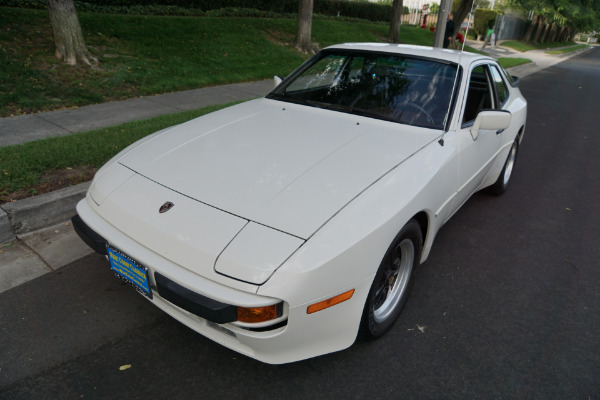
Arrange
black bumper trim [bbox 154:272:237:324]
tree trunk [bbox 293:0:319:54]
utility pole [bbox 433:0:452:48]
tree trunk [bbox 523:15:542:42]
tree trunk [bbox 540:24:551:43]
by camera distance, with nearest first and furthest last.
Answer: black bumper trim [bbox 154:272:237:324] → utility pole [bbox 433:0:452:48] → tree trunk [bbox 293:0:319:54] → tree trunk [bbox 523:15:542:42] → tree trunk [bbox 540:24:551:43]

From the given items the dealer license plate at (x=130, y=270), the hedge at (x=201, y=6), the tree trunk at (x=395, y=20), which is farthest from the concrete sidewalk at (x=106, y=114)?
the tree trunk at (x=395, y=20)

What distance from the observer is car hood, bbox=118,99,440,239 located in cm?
206

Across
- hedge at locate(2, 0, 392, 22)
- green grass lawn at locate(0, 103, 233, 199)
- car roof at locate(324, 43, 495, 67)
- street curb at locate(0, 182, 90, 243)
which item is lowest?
street curb at locate(0, 182, 90, 243)

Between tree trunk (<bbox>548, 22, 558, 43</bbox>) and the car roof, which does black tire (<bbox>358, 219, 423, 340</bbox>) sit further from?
tree trunk (<bbox>548, 22, 558, 43</bbox>)

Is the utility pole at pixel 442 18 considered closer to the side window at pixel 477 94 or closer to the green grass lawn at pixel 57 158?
the side window at pixel 477 94

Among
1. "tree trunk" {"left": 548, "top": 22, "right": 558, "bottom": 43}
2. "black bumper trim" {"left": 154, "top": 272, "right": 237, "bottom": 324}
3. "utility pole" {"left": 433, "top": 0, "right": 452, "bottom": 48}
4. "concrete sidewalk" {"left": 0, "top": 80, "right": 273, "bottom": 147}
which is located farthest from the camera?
"tree trunk" {"left": 548, "top": 22, "right": 558, "bottom": 43}

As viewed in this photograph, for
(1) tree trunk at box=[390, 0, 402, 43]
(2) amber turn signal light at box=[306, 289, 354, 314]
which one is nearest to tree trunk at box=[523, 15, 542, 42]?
(1) tree trunk at box=[390, 0, 402, 43]

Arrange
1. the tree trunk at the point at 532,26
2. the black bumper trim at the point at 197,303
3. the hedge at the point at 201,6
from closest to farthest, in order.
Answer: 1. the black bumper trim at the point at 197,303
2. the hedge at the point at 201,6
3. the tree trunk at the point at 532,26

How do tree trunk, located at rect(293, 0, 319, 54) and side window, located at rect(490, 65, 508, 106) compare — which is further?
tree trunk, located at rect(293, 0, 319, 54)

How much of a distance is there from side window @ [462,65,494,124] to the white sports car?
41 mm

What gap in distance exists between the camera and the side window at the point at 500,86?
3.94 meters

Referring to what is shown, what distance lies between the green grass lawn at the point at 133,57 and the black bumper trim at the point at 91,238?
14.8 feet

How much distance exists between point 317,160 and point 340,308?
88cm

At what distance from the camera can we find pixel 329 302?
1.88 metres
